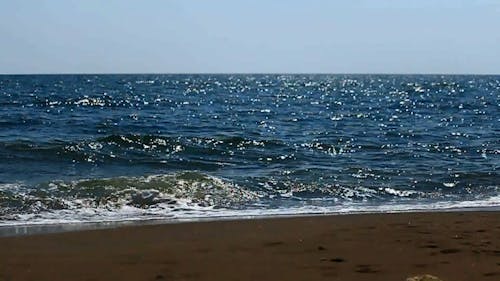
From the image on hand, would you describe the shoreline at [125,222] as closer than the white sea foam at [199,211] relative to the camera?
Yes

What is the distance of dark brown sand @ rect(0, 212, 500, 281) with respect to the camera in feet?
19.6

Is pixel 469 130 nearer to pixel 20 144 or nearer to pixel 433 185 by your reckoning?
pixel 433 185

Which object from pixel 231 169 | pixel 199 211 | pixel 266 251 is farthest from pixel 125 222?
pixel 231 169

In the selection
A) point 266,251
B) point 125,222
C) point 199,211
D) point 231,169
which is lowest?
point 231,169

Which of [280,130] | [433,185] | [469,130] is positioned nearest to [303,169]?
[433,185]

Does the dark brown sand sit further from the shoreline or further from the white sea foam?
the white sea foam

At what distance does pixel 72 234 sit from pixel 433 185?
757 cm

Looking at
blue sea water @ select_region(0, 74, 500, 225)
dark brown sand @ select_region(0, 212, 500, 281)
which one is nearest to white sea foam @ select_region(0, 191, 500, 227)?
blue sea water @ select_region(0, 74, 500, 225)

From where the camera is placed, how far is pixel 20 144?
1606 centimetres

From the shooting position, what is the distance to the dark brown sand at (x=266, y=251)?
599 cm

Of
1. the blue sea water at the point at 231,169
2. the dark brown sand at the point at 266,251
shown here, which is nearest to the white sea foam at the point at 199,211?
the blue sea water at the point at 231,169

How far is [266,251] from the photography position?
6871 millimetres

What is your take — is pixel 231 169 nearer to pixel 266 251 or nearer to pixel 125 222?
pixel 125 222

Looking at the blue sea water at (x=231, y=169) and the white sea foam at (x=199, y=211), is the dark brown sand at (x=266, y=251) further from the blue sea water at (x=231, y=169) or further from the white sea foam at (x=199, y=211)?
the blue sea water at (x=231, y=169)
